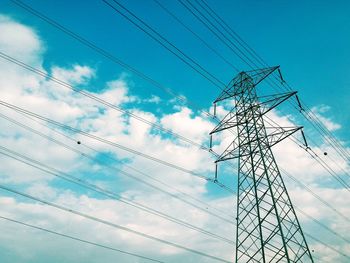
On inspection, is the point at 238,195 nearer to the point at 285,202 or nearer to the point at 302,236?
the point at 285,202

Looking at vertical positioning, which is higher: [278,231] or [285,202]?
[285,202]

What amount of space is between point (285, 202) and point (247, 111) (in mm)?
5638

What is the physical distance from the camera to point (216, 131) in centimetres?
1808

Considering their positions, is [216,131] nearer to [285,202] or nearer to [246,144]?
[246,144]

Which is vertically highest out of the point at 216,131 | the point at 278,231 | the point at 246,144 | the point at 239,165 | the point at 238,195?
the point at 216,131

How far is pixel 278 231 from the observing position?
510 inches

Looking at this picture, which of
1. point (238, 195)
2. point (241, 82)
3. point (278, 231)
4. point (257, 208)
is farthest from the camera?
point (241, 82)

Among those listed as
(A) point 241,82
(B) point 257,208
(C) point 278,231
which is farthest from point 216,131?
(C) point 278,231

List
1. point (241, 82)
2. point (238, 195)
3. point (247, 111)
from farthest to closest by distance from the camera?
point (241, 82) → point (247, 111) → point (238, 195)

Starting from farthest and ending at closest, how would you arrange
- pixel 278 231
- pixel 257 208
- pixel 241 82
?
pixel 241 82 → pixel 257 208 → pixel 278 231

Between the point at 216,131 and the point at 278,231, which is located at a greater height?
the point at 216,131

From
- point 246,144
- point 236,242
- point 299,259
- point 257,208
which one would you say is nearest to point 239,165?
point 246,144

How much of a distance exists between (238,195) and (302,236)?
11.3ft

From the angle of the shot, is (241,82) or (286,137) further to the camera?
(241,82)
